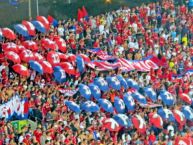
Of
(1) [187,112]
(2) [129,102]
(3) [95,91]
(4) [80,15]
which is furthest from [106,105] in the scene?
(4) [80,15]

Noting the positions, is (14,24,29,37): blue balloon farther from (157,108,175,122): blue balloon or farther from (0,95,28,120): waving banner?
(157,108,175,122): blue balloon

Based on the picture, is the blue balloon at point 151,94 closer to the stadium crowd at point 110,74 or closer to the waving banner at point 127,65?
the stadium crowd at point 110,74

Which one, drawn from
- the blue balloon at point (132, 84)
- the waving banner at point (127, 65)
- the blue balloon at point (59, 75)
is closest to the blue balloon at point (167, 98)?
the blue balloon at point (132, 84)

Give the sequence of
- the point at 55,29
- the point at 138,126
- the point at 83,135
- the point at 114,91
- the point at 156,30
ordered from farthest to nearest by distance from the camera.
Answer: the point at 156,30 → the point at 55,29 → the point at 114,91 → the point at 138,126 → the point at 83,135

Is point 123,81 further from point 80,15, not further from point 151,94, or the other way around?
point 80,15

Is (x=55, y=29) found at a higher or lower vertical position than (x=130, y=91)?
higher

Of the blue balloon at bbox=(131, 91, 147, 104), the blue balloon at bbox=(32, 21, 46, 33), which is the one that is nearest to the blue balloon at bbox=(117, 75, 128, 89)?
the blue balloon at bbox=(131, 91, 147, 104)

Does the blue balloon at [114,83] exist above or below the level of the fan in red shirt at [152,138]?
above

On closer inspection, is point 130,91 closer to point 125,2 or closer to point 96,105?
point 96,105

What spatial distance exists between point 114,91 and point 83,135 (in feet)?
16.0

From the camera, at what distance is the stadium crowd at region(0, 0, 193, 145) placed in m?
29.2

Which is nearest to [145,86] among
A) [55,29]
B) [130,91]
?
[130,91]

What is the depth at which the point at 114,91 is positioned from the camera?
33.7m

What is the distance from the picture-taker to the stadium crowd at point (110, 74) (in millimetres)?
29156
